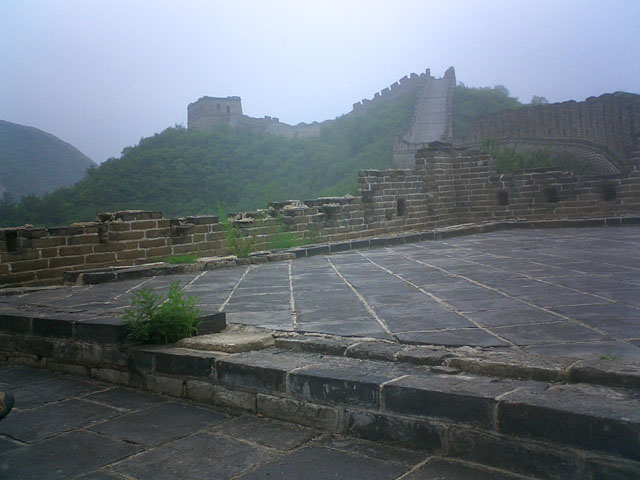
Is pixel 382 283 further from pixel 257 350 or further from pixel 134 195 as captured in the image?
pixel 134 195

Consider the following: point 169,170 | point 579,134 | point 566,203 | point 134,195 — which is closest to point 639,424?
point 566,203

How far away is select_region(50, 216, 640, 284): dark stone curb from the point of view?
667 cm

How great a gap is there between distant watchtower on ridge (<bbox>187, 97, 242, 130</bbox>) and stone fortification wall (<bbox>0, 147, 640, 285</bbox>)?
59.4 metres

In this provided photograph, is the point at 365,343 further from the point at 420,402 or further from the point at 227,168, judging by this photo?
the point at 227,168

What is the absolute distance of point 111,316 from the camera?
3852mm

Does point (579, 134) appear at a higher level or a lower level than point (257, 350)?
higher

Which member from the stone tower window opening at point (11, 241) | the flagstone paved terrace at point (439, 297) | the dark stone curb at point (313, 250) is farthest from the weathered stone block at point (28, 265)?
the flagstone paved terrace at point (439, 297)

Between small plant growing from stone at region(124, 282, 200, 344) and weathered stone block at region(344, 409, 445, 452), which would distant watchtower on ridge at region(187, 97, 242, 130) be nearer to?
small plant growing from stone at region(124, 282, 200, 344)

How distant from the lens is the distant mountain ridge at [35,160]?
4125 cm

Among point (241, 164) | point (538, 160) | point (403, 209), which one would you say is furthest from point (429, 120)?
point (403, 209)

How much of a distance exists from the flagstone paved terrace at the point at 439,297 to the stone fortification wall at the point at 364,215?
1.19 m

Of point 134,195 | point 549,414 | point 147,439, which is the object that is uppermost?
point 134,195

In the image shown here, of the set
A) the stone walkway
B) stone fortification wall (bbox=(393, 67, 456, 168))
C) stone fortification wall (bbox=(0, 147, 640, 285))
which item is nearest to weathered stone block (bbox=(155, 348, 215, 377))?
the stone walkway

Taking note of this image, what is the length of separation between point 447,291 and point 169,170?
44133 mm
